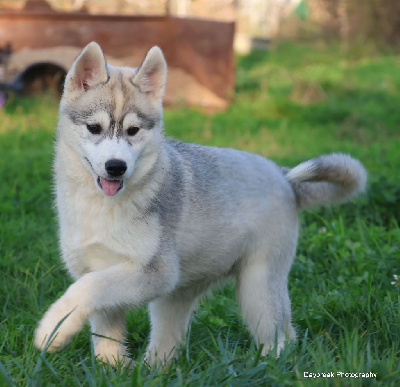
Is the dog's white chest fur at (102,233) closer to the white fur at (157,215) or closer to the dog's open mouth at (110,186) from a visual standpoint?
the white fur at (157,215)

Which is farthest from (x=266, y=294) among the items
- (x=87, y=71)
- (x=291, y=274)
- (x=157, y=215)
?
(x=87, y=71)

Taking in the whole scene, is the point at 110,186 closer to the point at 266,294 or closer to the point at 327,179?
the point at 266,294

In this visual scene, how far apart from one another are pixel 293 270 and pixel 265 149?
3.21 meters

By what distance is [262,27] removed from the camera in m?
20.1

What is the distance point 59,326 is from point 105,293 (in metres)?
0.23

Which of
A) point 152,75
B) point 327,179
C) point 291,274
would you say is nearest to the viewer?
point 152,75

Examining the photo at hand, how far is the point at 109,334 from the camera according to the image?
10.4ft

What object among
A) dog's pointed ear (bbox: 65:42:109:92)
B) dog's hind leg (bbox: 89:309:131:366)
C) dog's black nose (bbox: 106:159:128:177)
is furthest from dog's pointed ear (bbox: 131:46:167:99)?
dog's hind leg (bbox: 89:309:131:366)

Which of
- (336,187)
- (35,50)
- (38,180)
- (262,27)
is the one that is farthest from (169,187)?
(262,27)

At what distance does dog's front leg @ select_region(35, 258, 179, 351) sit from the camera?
108 inches

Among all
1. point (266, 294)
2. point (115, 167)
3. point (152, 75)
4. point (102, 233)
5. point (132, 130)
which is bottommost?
point (266, 294)

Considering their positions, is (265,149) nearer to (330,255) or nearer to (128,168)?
(330,255)

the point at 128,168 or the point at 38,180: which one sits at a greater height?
the point at 128,168

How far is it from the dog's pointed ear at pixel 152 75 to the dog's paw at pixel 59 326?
109cm
